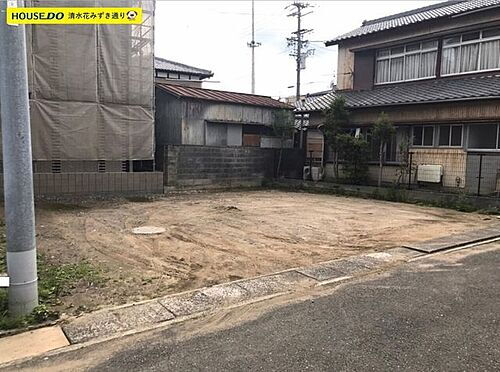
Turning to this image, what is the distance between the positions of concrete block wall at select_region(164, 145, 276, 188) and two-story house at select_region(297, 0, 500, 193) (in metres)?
3.05

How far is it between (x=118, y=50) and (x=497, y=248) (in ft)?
35.5

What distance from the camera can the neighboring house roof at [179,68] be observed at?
21481mm

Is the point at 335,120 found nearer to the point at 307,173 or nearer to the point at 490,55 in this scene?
the point at 307,173

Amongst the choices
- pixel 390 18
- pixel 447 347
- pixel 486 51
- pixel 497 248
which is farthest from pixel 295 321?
pixel 390 18

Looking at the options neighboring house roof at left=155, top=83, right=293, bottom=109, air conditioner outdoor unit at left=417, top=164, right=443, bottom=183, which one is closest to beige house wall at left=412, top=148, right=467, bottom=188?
air conditioner outdoor unit at left=417, top=164, right=443, bottom=183

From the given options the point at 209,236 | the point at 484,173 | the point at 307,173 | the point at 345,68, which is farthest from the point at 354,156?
the point at 209,236

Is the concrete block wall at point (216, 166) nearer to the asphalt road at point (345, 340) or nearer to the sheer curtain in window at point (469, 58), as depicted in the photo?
the sheer curtain in window at point (469, 58)

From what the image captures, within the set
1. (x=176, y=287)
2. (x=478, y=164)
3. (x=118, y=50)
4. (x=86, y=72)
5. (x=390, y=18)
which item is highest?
(x=390, y=18)

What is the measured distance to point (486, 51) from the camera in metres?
13.8

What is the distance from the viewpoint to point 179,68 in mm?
22203

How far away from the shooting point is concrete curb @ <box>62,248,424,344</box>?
3666 mm

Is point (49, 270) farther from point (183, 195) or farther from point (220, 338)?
point (183, 195)

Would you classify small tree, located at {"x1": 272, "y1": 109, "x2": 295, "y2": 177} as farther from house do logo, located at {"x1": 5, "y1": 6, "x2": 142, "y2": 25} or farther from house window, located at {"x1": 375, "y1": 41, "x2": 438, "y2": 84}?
house do logo, located at {"x1": 5, "y1": 6, "x2": 142, "y2": 25}

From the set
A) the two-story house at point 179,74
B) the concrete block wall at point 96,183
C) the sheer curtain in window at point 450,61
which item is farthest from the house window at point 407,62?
the concrete block wall at point 96,183
